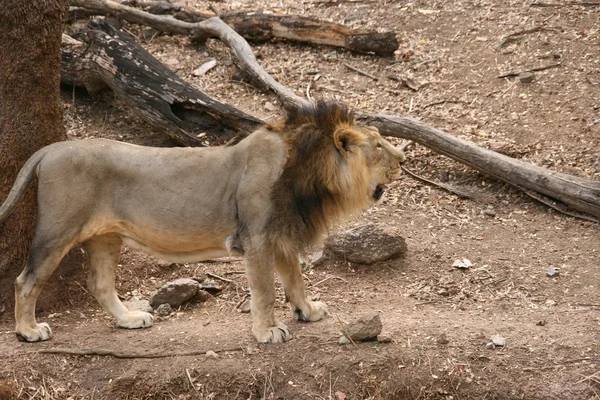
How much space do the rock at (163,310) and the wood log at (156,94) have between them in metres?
1.92

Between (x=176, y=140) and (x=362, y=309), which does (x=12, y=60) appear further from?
(x=362, y=309)

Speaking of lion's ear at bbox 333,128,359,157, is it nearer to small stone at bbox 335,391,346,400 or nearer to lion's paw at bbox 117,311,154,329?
small stone at bbox 335,391,346,400

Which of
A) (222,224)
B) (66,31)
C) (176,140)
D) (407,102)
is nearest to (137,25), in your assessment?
(66,31)

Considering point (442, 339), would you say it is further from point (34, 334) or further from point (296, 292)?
point (34, 334)

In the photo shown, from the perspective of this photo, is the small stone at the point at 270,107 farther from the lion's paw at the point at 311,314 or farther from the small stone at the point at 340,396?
the small stone at the point at 340,396

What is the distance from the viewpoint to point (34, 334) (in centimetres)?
504

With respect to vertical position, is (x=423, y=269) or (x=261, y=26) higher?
(x=261, y=26)

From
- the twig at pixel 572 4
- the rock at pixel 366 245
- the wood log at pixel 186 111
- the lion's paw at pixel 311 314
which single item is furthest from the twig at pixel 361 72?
the lion's paw at pixel 311 314

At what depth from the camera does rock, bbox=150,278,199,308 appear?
5.65m

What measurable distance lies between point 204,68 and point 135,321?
13.2 ft

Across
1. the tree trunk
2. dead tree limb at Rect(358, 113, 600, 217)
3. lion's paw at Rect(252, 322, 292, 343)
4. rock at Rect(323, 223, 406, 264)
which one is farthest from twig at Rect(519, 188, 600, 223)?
the tree trunk

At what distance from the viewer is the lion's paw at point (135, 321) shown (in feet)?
17.5

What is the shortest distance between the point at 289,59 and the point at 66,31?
2.32 metres

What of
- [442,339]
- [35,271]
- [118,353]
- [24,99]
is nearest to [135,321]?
[118,353]
